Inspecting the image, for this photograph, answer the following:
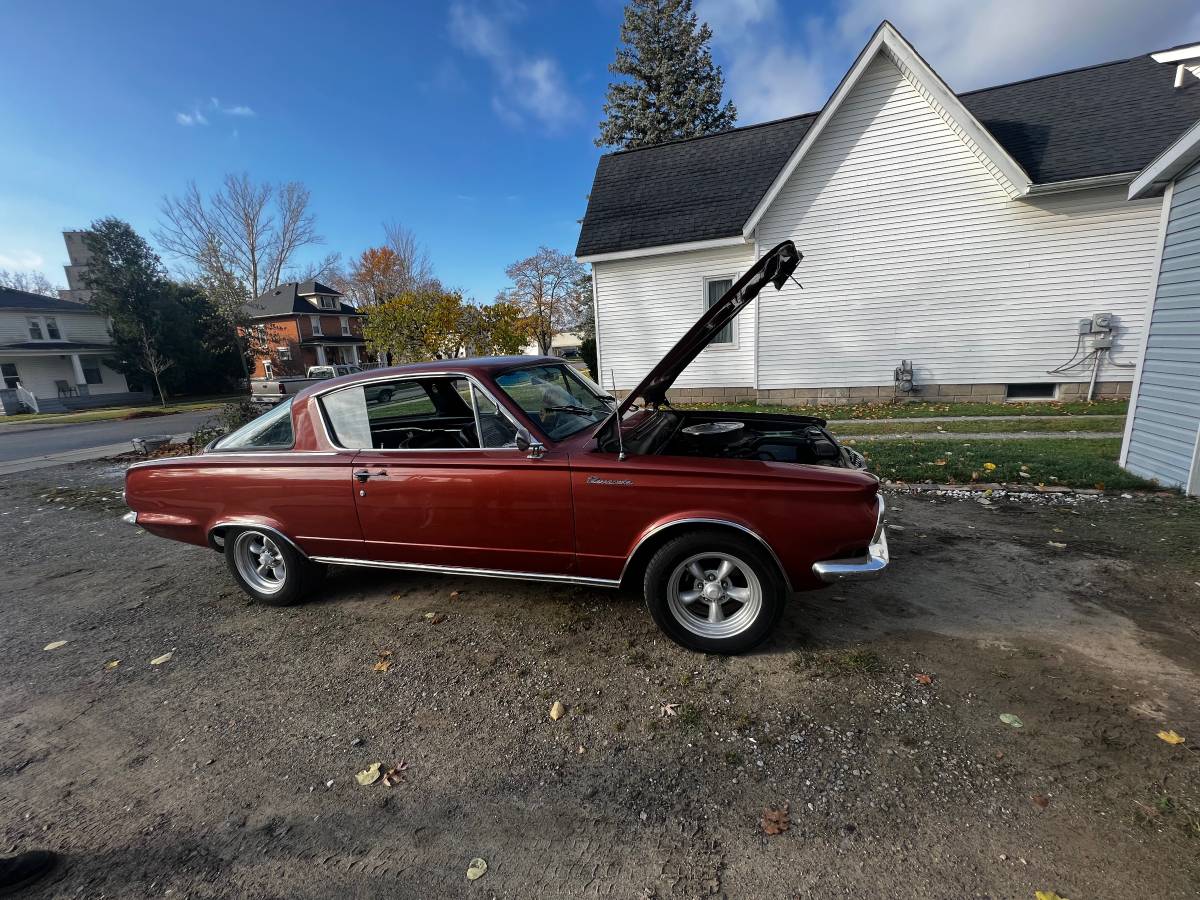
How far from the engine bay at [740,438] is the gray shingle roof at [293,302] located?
46365 mm

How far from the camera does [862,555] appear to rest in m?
2.79

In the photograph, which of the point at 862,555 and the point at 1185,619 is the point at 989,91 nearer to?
the point at 1185,619

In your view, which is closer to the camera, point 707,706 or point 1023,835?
point 1023,835

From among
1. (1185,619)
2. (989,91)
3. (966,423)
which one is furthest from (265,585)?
(989,91)

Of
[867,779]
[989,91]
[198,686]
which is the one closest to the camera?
[867,779]

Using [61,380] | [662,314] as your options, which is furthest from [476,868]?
[61,380]

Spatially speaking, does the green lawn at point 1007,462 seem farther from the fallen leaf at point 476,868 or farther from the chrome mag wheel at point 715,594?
the fallen leaf at point 476,868

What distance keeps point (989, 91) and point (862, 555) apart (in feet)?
48.8

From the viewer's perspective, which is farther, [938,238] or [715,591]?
[938,238]

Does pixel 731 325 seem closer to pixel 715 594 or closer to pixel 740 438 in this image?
pixel 740 438

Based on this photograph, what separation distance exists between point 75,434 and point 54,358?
20033 mm

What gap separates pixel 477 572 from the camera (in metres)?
3.37

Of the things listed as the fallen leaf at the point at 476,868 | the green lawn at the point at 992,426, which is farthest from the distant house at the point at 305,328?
the fallen leaf at the point at 476,868

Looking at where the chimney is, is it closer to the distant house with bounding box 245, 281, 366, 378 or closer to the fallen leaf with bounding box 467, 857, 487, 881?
the fallen leaf with bounding box 467, 857, 487, 881
